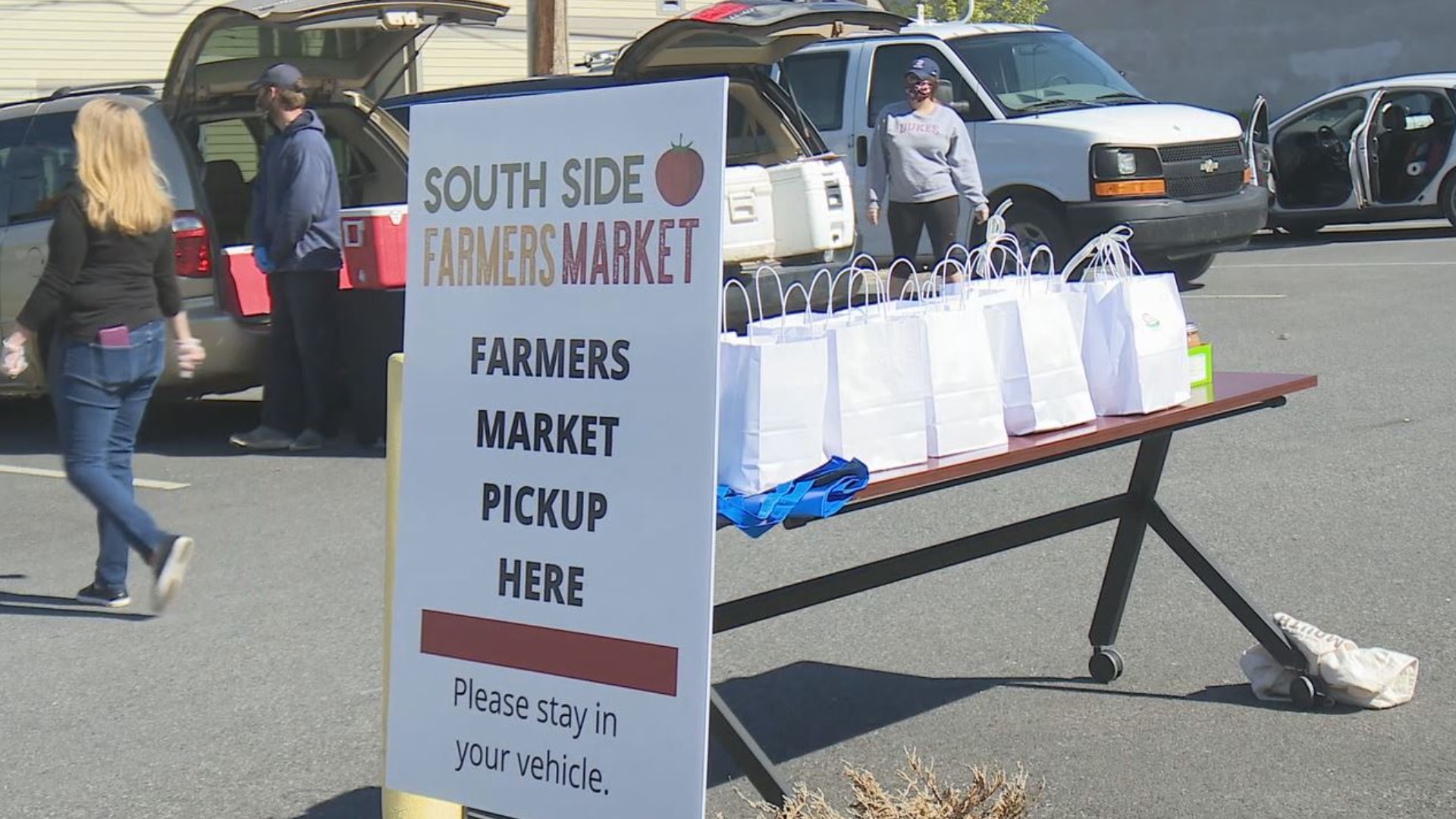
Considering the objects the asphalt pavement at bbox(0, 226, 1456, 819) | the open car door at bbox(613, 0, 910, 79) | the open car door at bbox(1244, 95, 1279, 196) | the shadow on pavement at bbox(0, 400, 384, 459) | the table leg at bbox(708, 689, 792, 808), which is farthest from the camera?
the open car door at bbox(1244, 95, 1279, 196)

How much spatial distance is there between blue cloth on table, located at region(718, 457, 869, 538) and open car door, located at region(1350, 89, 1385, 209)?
15.3m

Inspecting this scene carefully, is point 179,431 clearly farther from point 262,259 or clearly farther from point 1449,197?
point 1449,197

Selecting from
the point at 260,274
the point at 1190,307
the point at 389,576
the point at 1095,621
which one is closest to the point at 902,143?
the point at 1190,307

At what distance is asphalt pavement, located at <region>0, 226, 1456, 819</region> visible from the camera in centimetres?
439

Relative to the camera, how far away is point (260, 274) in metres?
9.13

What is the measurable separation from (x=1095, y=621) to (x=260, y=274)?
18.4ft

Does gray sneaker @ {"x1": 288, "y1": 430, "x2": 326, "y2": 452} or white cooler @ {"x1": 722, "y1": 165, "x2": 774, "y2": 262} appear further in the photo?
gray sneaker @ {"x1": 288, "y1": 430, "x2": 326, "y2": 452}

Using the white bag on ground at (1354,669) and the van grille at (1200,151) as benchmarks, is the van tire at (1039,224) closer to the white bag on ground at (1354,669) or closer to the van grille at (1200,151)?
the van grille at (1200,151)

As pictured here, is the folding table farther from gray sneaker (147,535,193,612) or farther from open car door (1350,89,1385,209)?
open car door (1350,89,1385,209)

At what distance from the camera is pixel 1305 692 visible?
15.2 ft

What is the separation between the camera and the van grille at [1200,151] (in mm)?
12672

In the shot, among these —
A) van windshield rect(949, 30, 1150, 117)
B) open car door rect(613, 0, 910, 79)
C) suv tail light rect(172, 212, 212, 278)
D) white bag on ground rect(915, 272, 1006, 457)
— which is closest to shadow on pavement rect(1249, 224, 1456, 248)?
van windshield rect(949, 30, 1150, 117)

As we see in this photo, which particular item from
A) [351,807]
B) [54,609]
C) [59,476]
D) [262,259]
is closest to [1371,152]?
[262,259]

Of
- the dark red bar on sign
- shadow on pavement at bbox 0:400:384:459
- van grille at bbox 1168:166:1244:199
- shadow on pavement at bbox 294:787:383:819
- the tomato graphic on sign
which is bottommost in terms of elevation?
shadow on pavement at bbox 0:400:384:459
